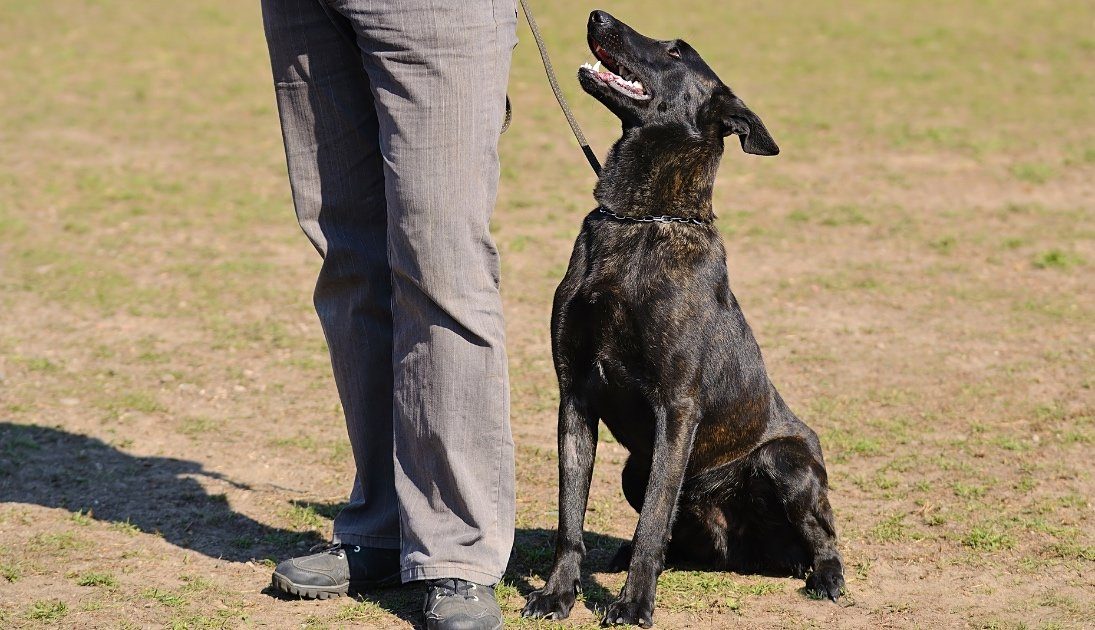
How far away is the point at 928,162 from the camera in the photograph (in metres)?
9.88

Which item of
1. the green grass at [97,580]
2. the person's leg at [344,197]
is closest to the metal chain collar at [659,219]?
the person's leg at [344,197]

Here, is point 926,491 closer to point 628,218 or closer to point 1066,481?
point 1066,481

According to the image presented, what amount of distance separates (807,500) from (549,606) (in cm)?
87

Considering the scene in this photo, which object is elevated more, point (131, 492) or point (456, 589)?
point (456, 589)

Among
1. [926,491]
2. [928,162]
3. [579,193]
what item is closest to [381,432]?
[926,491]

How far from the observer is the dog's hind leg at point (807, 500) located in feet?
12.7

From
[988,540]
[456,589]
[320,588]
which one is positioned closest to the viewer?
[456,589]

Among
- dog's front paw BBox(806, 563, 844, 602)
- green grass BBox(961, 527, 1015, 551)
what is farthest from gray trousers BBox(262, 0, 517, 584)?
green grass BBox(961, 527, 1015, 551)

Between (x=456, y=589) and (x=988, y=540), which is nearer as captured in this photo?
(x=456, y=589)

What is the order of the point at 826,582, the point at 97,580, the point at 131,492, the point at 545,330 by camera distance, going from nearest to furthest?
1. the point at 97,580
2. the point at 826,582
3. the point at 131,492
4. the point at 545,330

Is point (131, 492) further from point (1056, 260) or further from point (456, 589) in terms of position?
point (1056, 260)

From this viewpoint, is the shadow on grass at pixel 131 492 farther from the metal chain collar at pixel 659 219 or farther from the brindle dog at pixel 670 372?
the metal chain collar at pixel 659 219

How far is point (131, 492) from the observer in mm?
4547

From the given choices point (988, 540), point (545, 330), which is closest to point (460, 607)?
point (988, 540)
